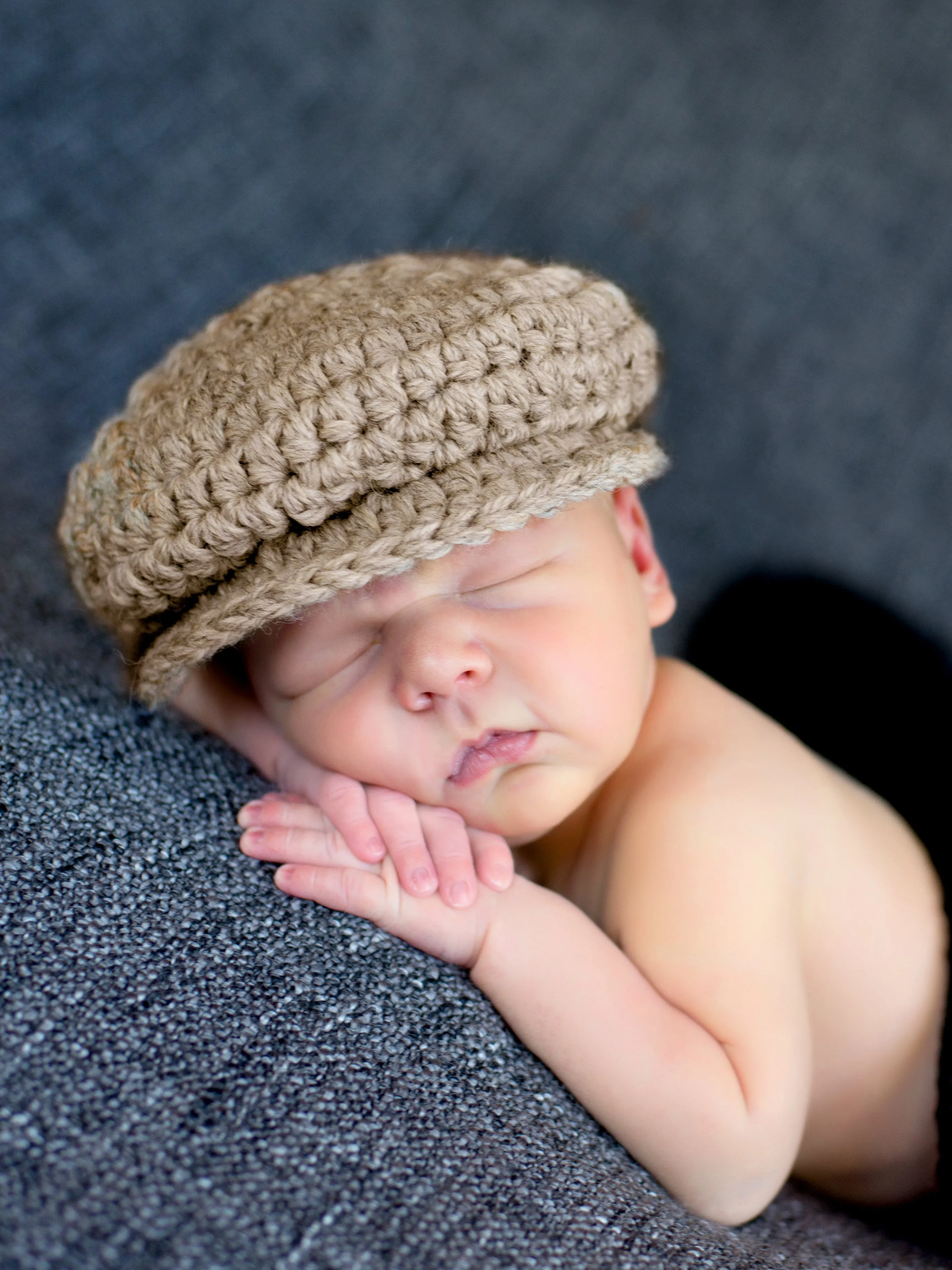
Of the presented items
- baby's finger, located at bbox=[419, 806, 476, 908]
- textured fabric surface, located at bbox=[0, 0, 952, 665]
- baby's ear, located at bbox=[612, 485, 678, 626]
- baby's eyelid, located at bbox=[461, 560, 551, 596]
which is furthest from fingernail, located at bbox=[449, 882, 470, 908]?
textured fabric surface, located at bbox=[0, 0, 952, 665]

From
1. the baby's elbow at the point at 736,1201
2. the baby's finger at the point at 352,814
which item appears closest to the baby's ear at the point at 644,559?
the baby's finger at the point at 352,814

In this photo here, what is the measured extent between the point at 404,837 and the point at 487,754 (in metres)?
0.09

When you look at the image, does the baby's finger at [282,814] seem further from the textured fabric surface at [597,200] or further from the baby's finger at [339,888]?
the textured fabric surface at [597,200]

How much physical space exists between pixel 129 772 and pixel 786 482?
85cm

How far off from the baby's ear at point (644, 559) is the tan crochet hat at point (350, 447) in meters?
0.18

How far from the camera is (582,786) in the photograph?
0.92 metres

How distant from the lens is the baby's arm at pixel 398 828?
0.82 metres

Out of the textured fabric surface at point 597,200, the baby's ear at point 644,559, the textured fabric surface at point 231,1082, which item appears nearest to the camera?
the textured fabric surface at point 231,1082

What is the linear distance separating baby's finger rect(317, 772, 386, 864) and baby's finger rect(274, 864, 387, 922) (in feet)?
0.06

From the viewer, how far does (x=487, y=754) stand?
0.88 metres

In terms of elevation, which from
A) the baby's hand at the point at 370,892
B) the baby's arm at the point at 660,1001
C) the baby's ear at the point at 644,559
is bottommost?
the baby's arm at the point at 660,1001

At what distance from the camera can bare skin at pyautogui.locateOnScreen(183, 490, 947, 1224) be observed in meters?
0.81

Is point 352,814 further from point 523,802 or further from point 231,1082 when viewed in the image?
point 231,1082

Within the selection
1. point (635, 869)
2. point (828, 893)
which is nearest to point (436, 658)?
point (635, 869)
